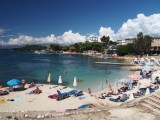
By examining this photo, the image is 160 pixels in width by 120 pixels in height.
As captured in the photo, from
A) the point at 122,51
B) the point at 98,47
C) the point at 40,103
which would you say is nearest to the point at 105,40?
the point at 98,47

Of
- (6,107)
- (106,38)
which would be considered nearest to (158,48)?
(106,38)

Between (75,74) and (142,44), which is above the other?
(142,44)

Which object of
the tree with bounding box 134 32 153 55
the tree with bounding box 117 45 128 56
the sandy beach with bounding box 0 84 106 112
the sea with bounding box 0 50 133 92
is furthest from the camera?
the tree with bounding box 117 45 128 56

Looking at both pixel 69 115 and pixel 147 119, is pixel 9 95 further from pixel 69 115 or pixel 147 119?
pixel 147 119

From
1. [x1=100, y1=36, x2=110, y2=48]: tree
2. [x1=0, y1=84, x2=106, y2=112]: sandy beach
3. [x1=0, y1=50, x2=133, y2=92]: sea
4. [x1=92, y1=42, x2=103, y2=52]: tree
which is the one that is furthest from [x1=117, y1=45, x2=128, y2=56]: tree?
[x1=0, y1=84, x2=106, y2=112]: sandy beach

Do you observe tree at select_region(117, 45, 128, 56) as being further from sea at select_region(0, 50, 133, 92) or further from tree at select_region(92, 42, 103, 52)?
sea at select_region(0, 50, 133, 92)

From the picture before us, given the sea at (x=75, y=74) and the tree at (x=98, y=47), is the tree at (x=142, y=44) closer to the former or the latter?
the sea at (x=75, y=74)

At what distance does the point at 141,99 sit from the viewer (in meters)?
18.1

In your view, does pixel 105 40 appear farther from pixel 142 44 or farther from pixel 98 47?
pixel 142 44

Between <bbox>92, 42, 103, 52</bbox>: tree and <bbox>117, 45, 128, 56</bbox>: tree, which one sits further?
<bbox>92, 42, 103, 52</bbox>: tree

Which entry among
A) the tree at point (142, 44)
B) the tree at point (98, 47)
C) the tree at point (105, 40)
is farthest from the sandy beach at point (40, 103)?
the tree at point (105, 40)

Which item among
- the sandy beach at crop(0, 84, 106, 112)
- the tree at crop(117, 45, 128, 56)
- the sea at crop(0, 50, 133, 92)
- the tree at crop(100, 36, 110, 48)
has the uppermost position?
the tree at crop(100, 36, 110, 48)

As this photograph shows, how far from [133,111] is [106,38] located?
181181 millimetres

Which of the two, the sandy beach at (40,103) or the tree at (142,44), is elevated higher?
the tree at (142,44)
